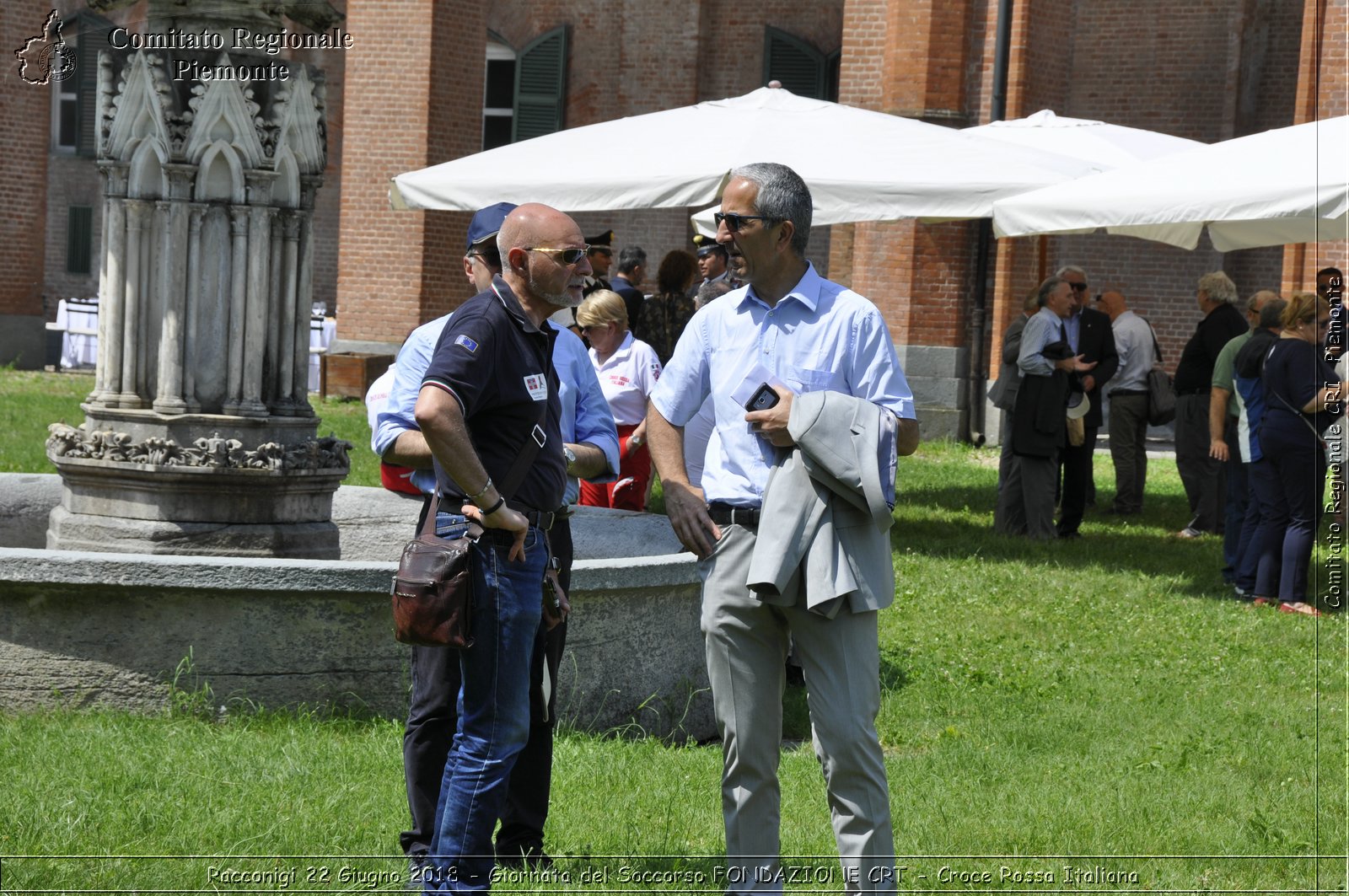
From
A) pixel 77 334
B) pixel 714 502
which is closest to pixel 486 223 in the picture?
pixel 714 502

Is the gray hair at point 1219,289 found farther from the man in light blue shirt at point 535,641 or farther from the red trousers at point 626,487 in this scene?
the man in light blue shirt at point 535,641

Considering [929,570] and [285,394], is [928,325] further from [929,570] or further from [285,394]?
[285,394]

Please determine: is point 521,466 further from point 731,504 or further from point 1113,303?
point 1113,303

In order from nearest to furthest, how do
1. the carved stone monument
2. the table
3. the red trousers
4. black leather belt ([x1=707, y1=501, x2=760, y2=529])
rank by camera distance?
black leather belt ([x1=707, y1=501, x2=760, y2=529]), the carved stone monument, the red trousers, the table

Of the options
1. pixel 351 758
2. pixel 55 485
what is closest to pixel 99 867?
pixel 351 758

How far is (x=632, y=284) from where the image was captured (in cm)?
1144

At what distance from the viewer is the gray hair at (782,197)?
395 cm

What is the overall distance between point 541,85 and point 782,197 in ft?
68.8

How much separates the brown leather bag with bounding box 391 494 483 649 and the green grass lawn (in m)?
0.93

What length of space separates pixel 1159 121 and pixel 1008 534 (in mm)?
9971

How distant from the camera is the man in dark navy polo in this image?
375 cm

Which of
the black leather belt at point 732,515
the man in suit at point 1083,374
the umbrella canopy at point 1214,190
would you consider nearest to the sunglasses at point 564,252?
the black leather belt at point 732,515

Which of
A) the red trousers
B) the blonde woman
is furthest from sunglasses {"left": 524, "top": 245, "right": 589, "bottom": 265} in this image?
the red trousers

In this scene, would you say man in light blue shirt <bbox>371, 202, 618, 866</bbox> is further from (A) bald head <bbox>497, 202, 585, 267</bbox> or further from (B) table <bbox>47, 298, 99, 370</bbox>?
(B) table <bbox>47, 298, 99, 370</bbox>
